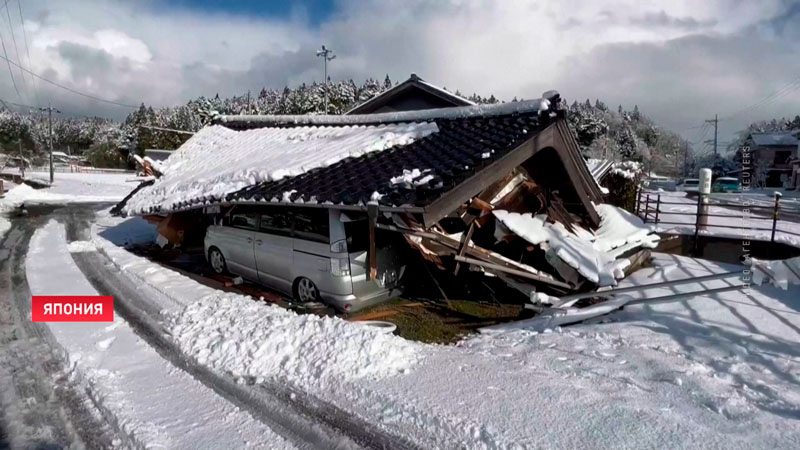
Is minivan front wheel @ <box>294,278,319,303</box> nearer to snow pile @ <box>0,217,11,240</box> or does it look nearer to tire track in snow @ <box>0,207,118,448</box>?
tire track in snow @ <box>0,207,118,448</box>

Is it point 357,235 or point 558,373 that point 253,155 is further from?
point 558,373

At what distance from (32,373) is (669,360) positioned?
21.5 ft

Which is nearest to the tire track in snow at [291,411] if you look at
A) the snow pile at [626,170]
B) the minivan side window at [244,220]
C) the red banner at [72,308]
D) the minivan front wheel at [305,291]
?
the red banner at [72,308]

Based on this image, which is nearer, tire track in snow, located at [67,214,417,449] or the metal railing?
tire track in snow, located at [67,214,417,449]

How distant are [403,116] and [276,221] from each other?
3.98 meters

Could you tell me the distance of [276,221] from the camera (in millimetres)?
7324

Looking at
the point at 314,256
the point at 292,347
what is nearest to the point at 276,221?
the point at 314,256

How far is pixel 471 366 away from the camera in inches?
177

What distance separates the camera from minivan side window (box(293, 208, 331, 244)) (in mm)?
6445

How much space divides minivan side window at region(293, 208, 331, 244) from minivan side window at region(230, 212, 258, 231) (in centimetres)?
131

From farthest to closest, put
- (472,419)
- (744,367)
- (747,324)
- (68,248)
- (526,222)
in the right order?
(68,248) → (526,222) → (747,324) → (744,367) → (472,419)

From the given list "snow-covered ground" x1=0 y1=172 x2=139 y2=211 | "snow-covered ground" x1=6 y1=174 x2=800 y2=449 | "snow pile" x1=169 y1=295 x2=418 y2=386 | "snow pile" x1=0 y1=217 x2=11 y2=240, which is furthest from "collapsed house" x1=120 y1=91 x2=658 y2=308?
"snow-covered ground" x1=0 y1=172 x2=139 y2=211

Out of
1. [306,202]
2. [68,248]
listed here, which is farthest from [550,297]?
[68,248]

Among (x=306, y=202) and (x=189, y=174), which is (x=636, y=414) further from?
(x=189, y=174)
